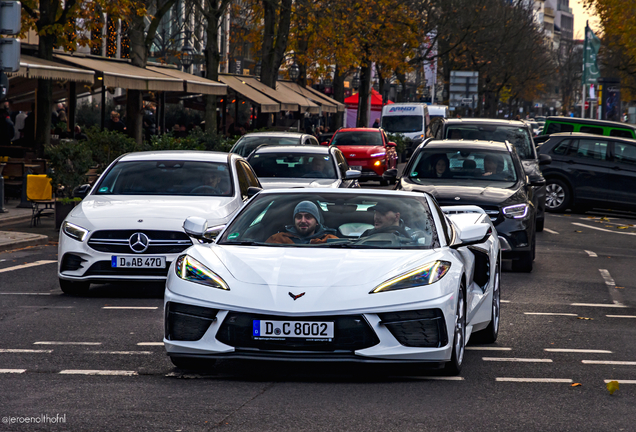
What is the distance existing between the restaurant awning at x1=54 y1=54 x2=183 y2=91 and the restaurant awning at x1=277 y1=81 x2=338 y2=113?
Answer: 1732 centimetres

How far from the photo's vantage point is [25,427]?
16.8 ft

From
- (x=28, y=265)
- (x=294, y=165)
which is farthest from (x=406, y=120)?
(x=28, y=265)

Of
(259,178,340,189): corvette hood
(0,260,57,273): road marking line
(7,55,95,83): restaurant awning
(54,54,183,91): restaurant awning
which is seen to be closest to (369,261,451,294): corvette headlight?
(0,260,57,273): road marking line

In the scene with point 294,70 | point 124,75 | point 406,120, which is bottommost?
A: point 406,120

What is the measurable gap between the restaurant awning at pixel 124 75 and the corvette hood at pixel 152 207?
496 inches

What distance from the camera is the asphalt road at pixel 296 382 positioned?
5.43m

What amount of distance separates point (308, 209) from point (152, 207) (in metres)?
3.68

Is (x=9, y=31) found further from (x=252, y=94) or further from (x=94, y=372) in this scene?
(x=252, y=94)

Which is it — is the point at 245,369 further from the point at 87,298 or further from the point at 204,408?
the point at 87,298

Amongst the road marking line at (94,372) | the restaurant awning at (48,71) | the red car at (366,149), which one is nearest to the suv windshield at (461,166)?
the road marking line at (94,372)

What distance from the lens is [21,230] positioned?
1711 cm

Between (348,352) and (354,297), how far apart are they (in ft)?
1.05

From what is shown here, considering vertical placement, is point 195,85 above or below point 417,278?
above

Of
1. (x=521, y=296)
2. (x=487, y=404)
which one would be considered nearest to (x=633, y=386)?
(x=487, y=404)
